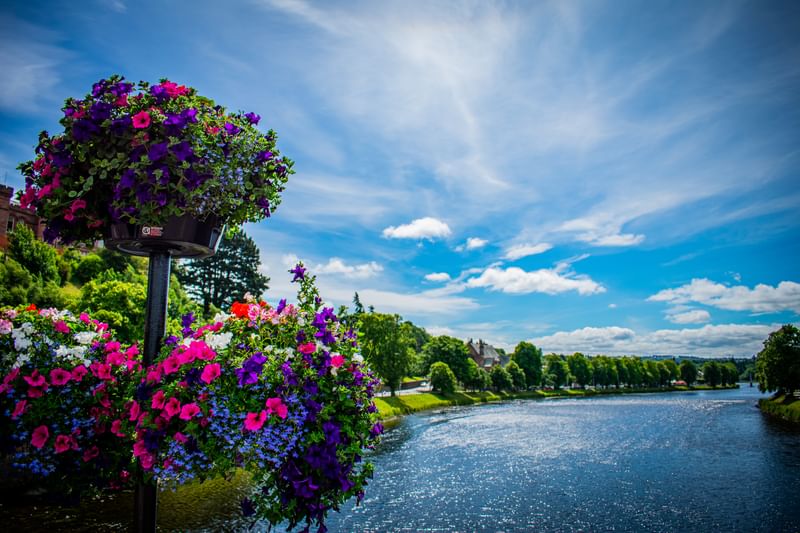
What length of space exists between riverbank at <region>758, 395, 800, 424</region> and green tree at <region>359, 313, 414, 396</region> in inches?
1639

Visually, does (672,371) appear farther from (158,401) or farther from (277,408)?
(158,401)

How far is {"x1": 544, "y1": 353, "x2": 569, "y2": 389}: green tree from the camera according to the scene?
109m

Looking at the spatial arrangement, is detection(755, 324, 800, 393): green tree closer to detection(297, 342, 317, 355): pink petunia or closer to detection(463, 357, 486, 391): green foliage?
detection(463, 357, 486, 391): green foliage

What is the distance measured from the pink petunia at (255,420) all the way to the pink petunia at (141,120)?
8.53ft

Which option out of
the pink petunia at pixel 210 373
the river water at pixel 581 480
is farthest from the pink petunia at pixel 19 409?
the river water at pixel 581 480

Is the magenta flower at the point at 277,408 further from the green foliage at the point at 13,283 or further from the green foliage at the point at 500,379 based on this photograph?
the green foliage at the point at 500,379

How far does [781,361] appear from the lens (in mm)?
57375

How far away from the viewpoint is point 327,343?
4238 mm

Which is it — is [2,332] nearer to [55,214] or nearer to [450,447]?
[55,214]

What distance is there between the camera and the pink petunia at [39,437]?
167 inches

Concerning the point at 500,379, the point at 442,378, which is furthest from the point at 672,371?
the point at 442,378

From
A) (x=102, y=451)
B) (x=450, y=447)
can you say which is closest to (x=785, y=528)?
(x=450, y=447)

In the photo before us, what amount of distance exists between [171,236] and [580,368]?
419ft

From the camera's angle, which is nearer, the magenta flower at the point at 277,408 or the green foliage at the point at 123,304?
the magenta flower at the point at 277,408
